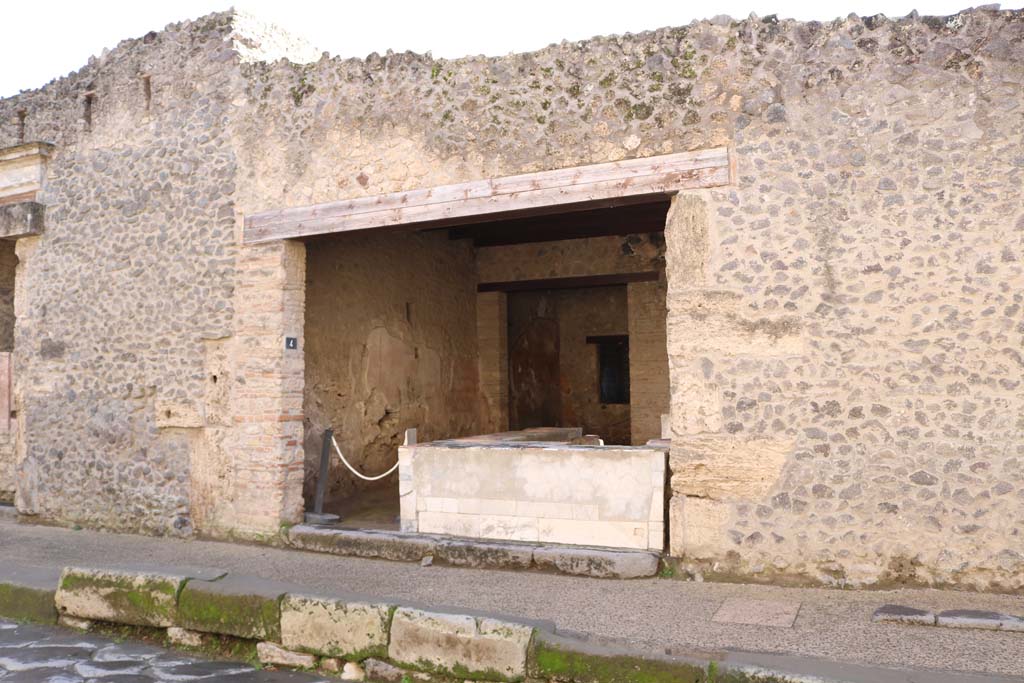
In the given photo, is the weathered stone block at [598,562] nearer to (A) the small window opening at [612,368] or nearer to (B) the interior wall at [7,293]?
(B) the interior wall at [7,293]

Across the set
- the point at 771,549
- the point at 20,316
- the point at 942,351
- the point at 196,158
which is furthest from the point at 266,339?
the point at 942,351

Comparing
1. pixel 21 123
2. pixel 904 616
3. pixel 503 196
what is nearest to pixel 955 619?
pixel 904 616

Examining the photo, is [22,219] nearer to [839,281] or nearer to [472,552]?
[472,552]

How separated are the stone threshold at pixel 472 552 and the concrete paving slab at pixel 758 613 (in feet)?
2.60

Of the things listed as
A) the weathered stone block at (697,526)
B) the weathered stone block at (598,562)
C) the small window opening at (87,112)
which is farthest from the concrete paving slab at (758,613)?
the small window opening at (87,112)

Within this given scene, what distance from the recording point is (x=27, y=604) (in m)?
4.85

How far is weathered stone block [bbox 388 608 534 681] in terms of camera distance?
3.65m

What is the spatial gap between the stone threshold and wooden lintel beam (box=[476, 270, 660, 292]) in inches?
202

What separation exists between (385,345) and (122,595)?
191 inches

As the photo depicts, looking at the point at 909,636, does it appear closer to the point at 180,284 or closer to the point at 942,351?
the point at 942,351

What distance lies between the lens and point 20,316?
27.2 ft

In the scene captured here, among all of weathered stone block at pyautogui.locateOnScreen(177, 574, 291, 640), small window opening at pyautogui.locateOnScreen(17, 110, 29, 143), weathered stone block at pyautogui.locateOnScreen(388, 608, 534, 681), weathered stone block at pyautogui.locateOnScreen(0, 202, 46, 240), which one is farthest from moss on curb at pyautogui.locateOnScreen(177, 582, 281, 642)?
small window opening at pyautogui.locateOnScreen(17, 110, 29, 143)

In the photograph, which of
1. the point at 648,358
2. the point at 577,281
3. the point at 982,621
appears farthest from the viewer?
the point at 577,281

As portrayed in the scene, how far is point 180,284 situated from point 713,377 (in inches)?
187
